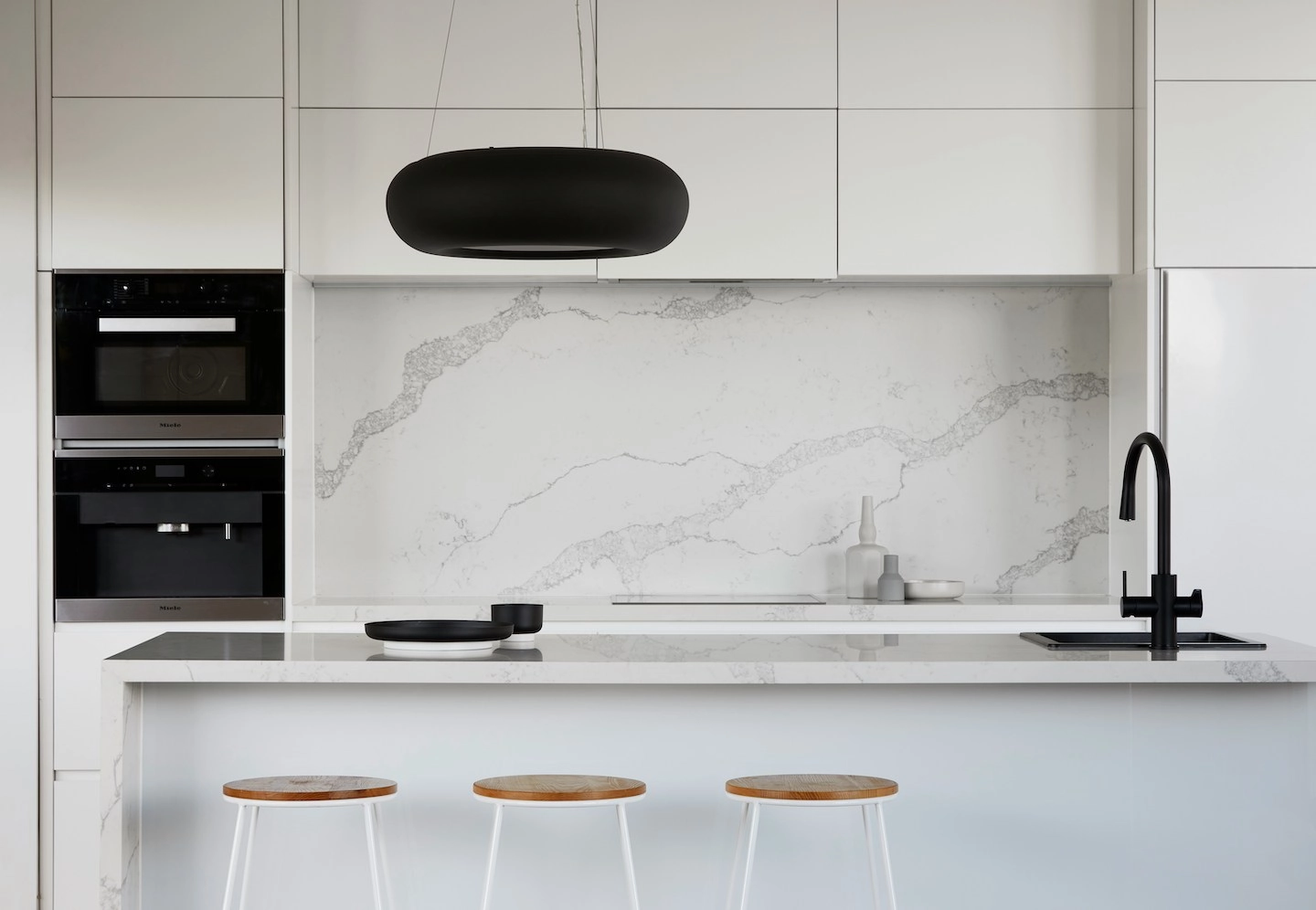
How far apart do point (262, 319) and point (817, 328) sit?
65.4 inches

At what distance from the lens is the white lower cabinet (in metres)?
3.17

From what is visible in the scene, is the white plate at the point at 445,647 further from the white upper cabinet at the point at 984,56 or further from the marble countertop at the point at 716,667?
the white upper cabinet at the point at 984,56

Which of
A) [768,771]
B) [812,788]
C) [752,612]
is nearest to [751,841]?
[812,788]

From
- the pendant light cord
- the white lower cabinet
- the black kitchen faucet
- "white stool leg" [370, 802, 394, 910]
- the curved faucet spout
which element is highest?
the pendant light cord

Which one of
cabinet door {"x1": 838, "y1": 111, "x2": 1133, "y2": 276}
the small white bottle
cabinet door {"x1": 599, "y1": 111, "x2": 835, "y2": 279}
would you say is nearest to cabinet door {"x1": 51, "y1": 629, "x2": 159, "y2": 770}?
cabinet door {"x1": 599, "y1": 111, "x2": 835, "y2": 279}

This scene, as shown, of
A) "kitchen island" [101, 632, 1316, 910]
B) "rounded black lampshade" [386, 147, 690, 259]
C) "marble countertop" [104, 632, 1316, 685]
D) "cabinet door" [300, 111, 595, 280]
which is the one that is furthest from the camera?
"cabinet door" [300, 111, 595, 280]

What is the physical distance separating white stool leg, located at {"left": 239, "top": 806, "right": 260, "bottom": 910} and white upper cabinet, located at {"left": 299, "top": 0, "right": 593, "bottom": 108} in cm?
204

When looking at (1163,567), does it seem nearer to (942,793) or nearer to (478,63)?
(942,793)

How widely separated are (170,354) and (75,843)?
132cm

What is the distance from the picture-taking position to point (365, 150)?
11.1ft

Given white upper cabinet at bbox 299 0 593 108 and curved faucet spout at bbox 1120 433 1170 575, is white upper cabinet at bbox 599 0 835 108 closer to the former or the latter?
white upper cabinet at bbox 299 0 593 108

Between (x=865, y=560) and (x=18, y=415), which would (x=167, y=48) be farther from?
(x=865, y=560)

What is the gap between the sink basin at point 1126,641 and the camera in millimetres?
2342

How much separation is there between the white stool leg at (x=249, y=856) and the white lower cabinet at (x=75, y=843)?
1.19 metres
